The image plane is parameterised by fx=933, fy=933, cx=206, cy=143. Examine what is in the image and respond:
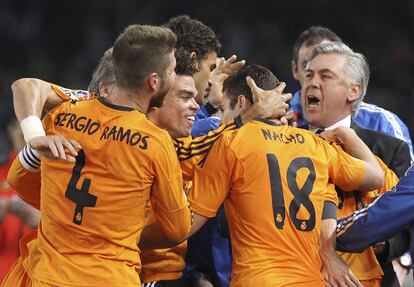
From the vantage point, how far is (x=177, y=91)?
4.61 m

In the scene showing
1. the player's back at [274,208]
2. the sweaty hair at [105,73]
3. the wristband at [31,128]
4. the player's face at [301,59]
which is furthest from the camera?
the player's face at [301,59]

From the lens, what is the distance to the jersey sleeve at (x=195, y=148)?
4.55m

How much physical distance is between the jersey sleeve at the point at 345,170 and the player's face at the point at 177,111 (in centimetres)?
72

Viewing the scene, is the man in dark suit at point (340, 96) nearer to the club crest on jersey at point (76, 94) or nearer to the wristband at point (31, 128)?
the club crest on jersey at point (76, 94)

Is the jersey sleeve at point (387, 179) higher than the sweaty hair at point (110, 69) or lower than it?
lower

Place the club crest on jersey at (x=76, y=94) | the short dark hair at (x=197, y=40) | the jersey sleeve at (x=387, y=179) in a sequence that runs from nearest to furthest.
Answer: the club crest on jersey at (x=76, y=94), the jersey sleeve at (x=387, y=179), the short dark hair at (x=197, y=40)

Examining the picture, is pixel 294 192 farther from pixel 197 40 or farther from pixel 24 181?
pixel 197 40

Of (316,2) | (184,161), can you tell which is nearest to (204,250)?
(184,161)

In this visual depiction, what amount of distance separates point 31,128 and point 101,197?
1.39ft

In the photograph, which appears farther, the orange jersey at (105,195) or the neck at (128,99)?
the neck at (128,99)

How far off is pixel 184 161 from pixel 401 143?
1.50 m

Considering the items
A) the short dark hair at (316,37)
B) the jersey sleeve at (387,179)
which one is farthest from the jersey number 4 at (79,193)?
the short dark hair at (316,37)

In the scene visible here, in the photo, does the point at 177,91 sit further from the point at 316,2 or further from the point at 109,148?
the point at 316,2

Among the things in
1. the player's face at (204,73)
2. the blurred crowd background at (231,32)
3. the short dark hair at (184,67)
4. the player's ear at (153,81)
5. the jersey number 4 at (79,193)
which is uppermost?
the player's ear at (153,81)
